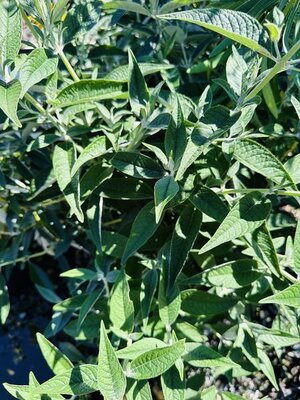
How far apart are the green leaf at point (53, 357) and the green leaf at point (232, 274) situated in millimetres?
306

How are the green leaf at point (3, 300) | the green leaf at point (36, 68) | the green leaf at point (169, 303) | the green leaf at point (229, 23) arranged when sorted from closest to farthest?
1. the green leaf at point (229, 23)
2. the green leaf at point (36, 68)
3. the green leaf at point (169, 303)
4. the green leaf at point (3, 300)

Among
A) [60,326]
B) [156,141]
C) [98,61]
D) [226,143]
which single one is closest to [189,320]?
[60,326]

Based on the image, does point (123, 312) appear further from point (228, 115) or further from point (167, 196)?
point (228, 115)

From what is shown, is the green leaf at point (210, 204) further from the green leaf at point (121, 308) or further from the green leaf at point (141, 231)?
the green leaf at point (121, 308)

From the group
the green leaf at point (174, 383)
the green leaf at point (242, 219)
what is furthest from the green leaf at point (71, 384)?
the green leaf at point (242, 219)

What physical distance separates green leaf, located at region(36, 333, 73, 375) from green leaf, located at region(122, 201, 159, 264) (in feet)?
0.71

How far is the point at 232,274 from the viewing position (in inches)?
42.4

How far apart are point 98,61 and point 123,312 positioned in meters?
0.61

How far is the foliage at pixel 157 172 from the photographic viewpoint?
84 cm

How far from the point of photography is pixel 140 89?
0.95 metres

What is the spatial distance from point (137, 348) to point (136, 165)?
1.02ft

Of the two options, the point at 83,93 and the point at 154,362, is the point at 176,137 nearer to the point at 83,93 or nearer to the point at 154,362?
the point at 83,93

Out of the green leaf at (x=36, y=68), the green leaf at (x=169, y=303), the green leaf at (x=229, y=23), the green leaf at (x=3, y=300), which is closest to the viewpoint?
the green leaf at (x=229, y=23)

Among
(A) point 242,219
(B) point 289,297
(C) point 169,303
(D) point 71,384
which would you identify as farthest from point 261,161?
(D) point 71,384
